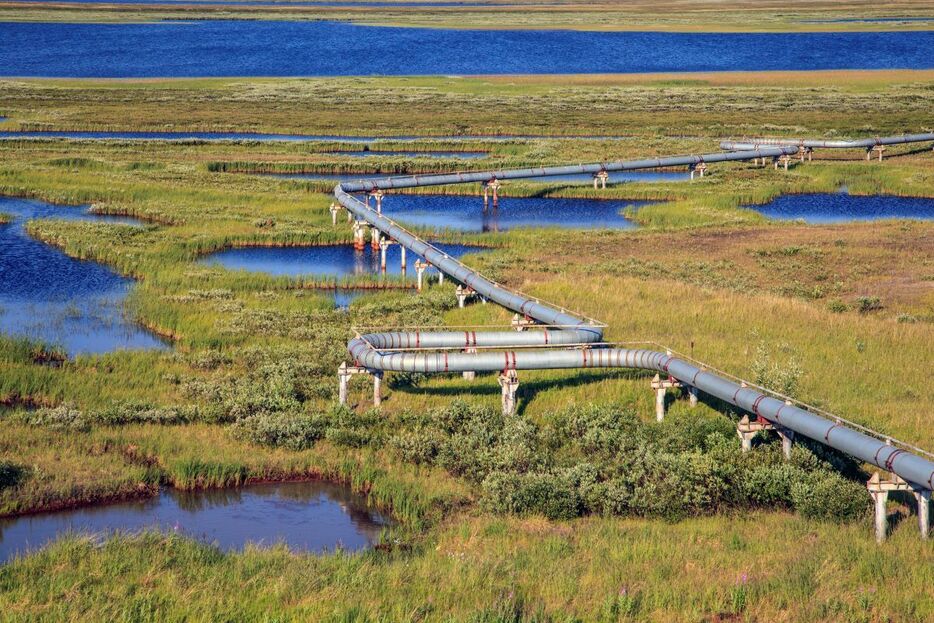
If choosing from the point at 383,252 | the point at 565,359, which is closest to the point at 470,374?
the point at 565,359

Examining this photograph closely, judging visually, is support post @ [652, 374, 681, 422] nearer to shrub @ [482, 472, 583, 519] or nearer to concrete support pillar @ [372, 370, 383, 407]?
shrub @ [482, 472, 583, 519]

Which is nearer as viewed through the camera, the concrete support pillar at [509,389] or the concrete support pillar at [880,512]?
the concrete support pillar at [880,512]

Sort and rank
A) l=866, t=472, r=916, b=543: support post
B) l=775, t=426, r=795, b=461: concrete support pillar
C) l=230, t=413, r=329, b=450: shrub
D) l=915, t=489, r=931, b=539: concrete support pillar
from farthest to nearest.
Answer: l=230, t=413, r=329, b=450: shrub → l=775, t=426, r=795, b=461: concrete support pillar → l=866, t=472, r=916, b=543: support post → l=915, t=489, r=931, b=539: concrete support pillar

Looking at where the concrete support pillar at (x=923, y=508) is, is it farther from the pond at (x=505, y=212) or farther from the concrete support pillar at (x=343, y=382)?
the pond at (x=505, y=212)

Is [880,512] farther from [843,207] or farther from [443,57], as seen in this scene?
[443,57]

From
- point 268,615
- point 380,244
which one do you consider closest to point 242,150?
point 380,244

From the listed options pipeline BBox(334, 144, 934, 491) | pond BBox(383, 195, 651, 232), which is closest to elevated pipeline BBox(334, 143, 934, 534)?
pipeline BBox(334, 144, 934, 491)

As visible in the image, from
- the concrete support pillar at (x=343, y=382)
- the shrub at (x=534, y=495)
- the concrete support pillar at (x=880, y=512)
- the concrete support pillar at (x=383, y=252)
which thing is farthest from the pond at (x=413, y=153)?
the concrete support pillar at (x=880, y=512)
